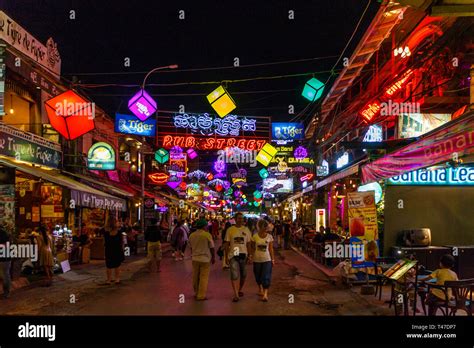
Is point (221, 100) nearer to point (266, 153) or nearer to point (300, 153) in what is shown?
point (266, 153)

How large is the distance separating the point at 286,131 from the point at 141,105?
28.7 feet

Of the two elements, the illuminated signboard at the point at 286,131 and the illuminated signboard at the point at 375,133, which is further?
the illuminated signboard at the point at 286,131

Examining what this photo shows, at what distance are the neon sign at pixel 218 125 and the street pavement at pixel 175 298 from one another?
33.7ft

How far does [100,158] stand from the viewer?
72.6 ft

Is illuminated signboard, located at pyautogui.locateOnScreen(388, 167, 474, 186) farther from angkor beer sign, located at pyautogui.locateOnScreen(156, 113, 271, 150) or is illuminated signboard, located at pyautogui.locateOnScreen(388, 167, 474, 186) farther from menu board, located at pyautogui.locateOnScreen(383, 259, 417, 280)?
angkor beer sign, located at pyautogui.locateOnScreen(156, 113, 271, 150)

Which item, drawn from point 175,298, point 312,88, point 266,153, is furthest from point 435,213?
point 266,153

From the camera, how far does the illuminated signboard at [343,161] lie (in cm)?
2215

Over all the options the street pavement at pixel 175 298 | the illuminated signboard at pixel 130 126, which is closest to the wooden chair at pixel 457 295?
the street pavement at pixel 175 298

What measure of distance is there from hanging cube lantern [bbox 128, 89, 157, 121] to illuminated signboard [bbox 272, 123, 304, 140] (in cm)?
787

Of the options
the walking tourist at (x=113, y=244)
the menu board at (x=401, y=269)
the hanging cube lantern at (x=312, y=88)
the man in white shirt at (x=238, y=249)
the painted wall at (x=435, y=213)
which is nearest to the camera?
the menu board at (x=401, y=269)

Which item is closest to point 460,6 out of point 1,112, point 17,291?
point 17,291

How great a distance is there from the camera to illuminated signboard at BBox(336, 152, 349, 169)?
872 inches

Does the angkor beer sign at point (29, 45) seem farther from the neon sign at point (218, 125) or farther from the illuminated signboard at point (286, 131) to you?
the illuminated signboard at point (286, 131)

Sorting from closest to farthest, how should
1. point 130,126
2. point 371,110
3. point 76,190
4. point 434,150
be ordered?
point 434,150, point 371,110, point 76,190, point 130,126
